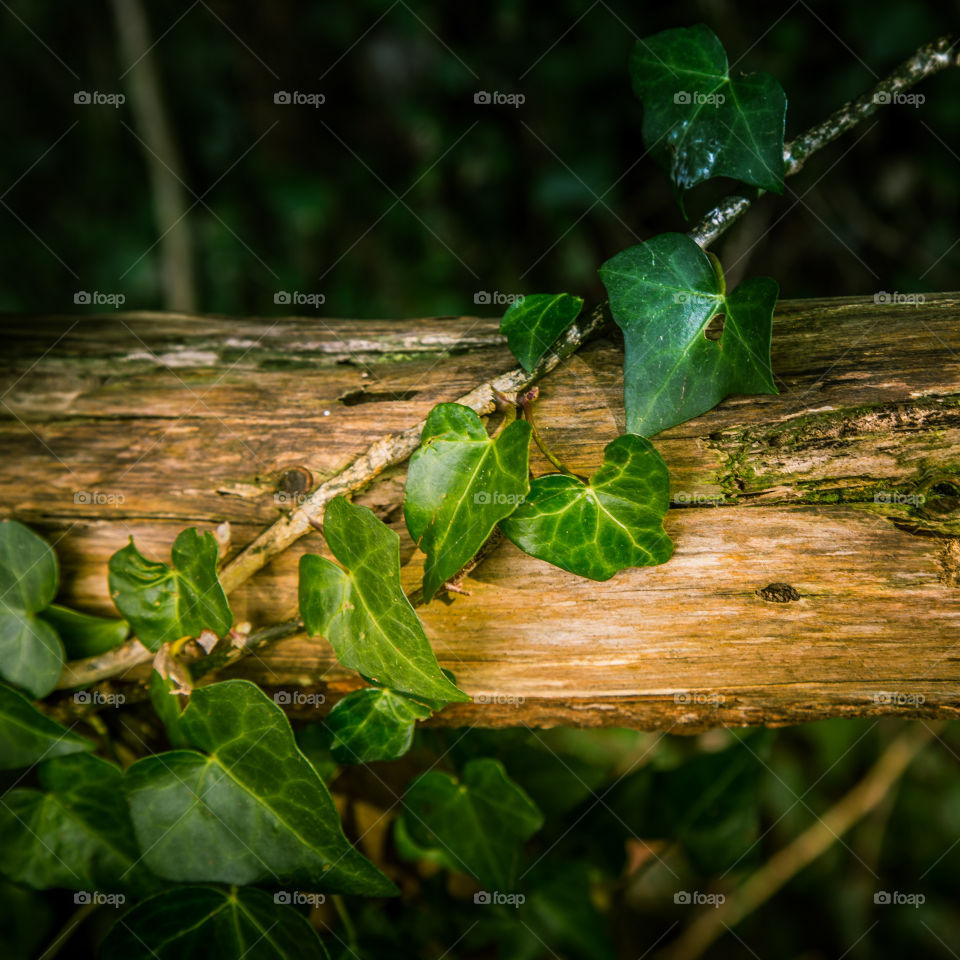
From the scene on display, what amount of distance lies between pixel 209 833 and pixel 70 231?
128 inches

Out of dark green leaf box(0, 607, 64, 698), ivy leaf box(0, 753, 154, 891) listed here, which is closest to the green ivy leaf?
dark green leaf box(0, 607, 64, 698)

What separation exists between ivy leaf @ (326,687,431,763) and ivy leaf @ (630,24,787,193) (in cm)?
95

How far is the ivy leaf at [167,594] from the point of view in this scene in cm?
97

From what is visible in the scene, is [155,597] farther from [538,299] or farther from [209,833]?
[538,299]

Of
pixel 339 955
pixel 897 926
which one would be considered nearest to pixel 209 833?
pixel 339 955

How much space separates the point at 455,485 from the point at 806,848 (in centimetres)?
229

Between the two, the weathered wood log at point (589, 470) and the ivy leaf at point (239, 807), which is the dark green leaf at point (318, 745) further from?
the ivy leaf at point (239, 807)

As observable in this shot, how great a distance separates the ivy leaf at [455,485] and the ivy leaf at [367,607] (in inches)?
2.0

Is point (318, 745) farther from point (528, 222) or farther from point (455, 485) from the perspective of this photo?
point (528, 222)

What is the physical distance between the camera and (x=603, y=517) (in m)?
0.89

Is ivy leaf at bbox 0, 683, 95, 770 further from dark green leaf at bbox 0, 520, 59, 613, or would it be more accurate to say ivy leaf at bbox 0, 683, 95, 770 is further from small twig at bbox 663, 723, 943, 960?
small twig at bbox 663, 723, 943, 960

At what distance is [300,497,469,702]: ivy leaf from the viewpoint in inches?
32.2

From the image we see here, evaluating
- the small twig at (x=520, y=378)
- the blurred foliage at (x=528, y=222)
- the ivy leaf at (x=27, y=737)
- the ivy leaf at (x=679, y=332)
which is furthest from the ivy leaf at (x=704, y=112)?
the ivy leaf at (x=27, y=737)

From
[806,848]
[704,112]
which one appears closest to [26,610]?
[704,112]
